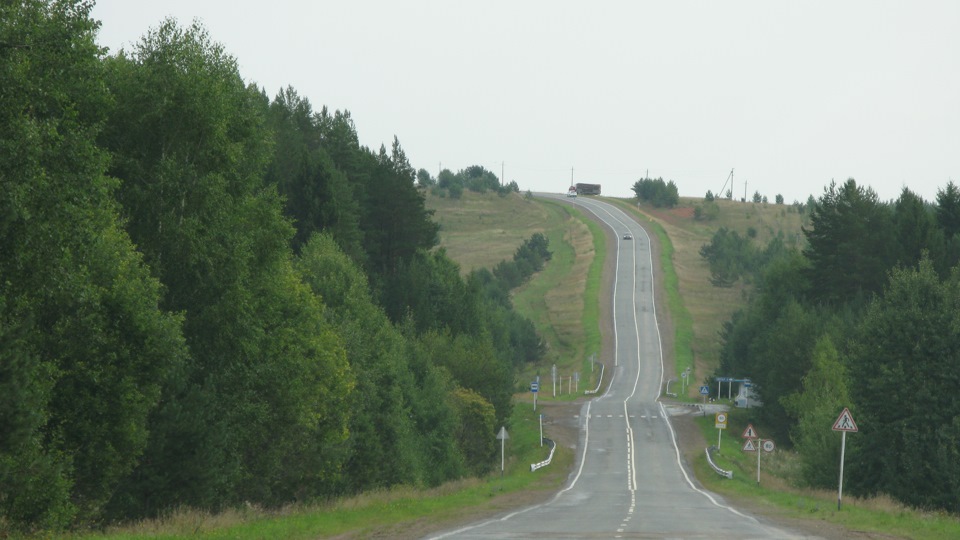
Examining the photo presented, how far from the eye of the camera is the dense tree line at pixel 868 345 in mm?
41781

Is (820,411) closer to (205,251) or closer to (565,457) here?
(565,457)

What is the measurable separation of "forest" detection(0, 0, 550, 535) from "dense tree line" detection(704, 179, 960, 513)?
757 inches

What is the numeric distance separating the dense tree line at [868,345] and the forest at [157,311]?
63.0 ft

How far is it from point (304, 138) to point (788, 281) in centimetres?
4187

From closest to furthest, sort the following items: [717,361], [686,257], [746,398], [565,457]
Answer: [565,457] → [746,398] → [717,361] → [686,257]

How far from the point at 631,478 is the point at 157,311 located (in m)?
35.0

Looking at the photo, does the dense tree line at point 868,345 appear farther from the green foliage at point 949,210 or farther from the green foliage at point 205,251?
the green foliage at point 205,251

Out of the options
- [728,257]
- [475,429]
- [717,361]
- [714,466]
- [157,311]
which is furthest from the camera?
[728,257]

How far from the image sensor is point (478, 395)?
2598 inches

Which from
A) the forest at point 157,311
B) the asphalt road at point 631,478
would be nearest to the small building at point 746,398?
the asphalt road at point 631,478

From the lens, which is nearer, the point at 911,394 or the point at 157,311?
Result: the point at 157,311

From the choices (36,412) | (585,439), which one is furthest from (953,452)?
(585,439)

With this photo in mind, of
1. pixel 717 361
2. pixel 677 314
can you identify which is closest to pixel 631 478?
pixel 717 361

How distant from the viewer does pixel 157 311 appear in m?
26.8
